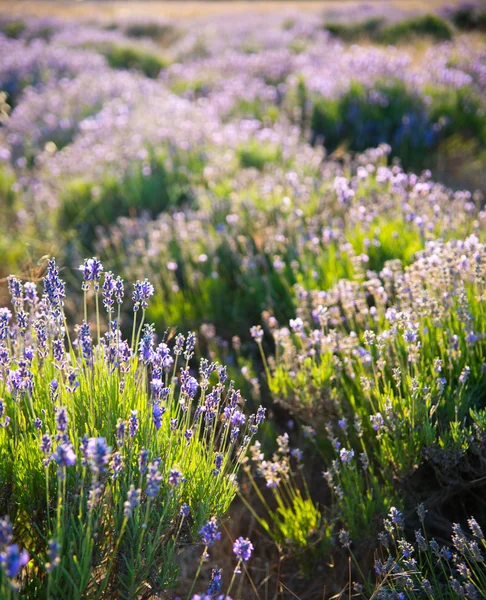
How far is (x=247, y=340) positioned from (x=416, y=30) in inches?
517

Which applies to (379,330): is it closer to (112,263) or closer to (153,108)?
(112,263)

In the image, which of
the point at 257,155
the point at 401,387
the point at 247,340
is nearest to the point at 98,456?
the point at 401,387

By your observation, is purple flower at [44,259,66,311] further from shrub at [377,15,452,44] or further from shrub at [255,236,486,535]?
shrub at [377,15,452,44]

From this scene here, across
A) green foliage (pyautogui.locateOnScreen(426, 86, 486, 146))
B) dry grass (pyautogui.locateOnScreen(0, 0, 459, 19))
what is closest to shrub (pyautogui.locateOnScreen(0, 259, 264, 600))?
green foliage (pyautogui.locateOnScreen(426, 86, 486, 146))

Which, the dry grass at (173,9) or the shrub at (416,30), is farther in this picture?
the dry grass at (173,9)

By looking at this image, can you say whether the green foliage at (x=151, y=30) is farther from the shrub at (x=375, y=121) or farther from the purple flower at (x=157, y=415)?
the purple flower at (x=157, y=415)

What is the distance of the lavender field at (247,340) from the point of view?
1658 millimetres

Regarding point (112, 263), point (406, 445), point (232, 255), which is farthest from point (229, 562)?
point (112, 263)

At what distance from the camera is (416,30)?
13.8 metres

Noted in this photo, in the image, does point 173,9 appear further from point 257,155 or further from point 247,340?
point 247,340

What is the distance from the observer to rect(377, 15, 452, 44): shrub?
526 inches

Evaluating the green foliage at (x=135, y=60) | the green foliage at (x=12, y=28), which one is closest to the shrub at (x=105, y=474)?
the green foliage at (x=135, y=60)

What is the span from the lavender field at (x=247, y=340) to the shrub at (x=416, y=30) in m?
5.36

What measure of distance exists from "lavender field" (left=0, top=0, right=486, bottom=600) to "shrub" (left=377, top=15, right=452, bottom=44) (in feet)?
17.6
